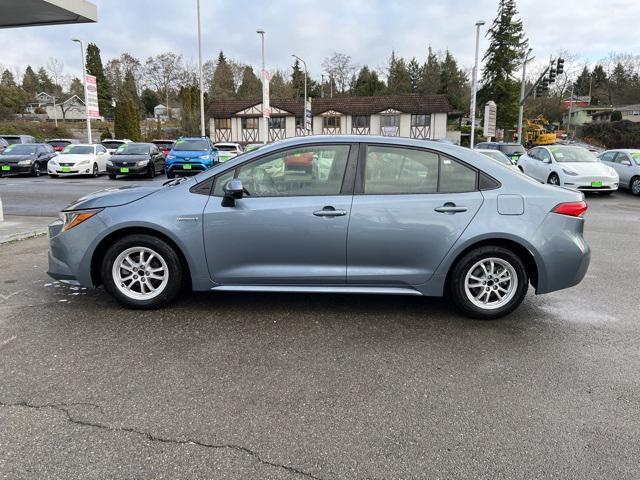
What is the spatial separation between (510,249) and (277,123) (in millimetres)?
52468

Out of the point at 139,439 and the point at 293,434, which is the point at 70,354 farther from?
the point at 293,434

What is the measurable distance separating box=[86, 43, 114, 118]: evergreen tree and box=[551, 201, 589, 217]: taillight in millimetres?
83573

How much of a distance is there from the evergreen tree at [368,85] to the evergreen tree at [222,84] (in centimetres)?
2111

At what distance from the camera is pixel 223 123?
181ft

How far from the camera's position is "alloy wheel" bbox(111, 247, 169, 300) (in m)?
4.52

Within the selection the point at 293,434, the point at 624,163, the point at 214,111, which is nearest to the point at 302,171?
the point at 293,434

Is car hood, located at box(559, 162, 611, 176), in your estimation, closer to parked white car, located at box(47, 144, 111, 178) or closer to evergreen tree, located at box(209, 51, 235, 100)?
parked white car, located at box(47, 144, 111, 178)

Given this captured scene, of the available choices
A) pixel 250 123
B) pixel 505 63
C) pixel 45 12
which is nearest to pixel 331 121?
pixel 250 123

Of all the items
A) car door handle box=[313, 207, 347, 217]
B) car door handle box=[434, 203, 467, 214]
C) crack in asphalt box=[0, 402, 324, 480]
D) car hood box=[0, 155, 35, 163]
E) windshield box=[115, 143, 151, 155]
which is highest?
windshield box=[115, 143, 151, 155]

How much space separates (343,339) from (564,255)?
6.99 feet

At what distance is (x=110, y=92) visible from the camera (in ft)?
259

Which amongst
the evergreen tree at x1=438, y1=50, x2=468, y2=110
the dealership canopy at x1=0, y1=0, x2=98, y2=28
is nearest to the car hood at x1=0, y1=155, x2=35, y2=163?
the dealership canopy at x1=0, y1=0, x2=98, y2=28

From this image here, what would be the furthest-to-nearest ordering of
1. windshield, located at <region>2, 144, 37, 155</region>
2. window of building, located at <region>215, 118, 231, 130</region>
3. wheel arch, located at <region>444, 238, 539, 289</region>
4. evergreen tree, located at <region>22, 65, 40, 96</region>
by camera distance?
evergreen tree, located at <region>22, 65, 40, 96</region> → window of building, located at <region>215, 118, 231, 130</region> → windshield, located at <region>2, 144, 37, 155</region> → wheel arch, located at <region>444, 238, 539, 289</region>

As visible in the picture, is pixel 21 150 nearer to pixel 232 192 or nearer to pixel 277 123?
pixel 232 192
